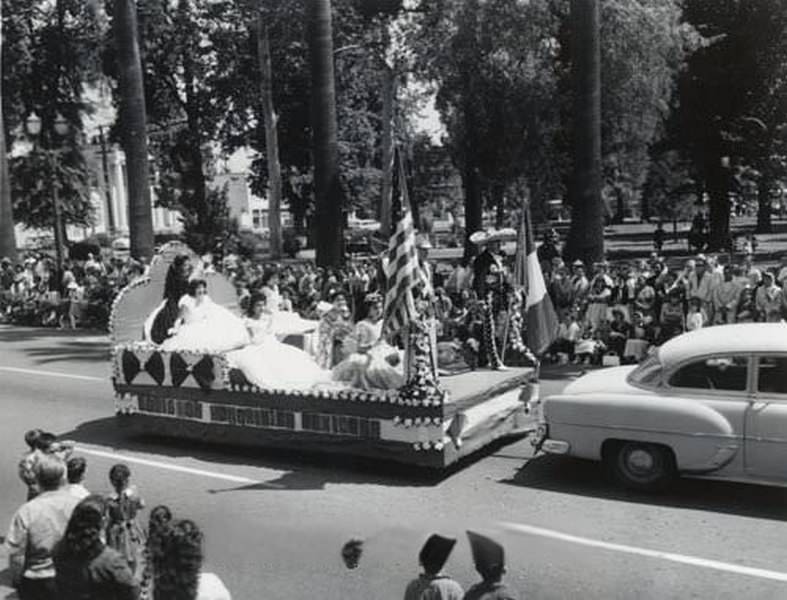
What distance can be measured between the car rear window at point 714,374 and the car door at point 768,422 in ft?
0.49

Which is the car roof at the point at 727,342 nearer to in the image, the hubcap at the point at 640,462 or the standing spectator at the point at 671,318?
the hubcap at the point at 640,462

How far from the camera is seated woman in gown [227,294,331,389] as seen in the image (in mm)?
10344

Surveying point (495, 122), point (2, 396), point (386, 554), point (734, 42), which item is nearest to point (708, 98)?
point (734, 42)

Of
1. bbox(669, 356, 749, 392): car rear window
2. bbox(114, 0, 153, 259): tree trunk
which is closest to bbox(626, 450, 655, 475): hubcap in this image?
bbox(669, 356, 749, 392): car rear window

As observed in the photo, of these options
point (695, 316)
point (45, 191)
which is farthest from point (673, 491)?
point (45, 191)

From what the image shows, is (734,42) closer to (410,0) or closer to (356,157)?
(410,0)

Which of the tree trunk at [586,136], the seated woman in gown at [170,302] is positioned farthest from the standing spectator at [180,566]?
the tree trunk at [586,136]

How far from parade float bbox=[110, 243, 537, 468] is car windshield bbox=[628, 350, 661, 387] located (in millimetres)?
1617

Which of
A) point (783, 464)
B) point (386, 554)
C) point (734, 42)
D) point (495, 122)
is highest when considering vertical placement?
point (734, 42)

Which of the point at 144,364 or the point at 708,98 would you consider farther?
the point at 708,98

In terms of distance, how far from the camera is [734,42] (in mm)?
37375

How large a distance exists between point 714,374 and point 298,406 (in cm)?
418

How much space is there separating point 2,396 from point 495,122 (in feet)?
64.7

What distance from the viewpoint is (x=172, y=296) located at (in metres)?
12.1
